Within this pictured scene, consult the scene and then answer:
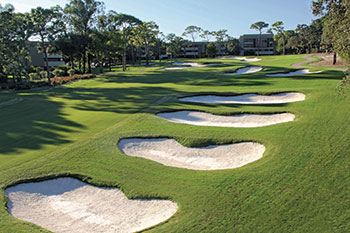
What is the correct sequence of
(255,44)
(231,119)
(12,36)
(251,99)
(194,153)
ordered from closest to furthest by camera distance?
(194,153)
(231,119)
(251,99)
(12,36)
(255,44)

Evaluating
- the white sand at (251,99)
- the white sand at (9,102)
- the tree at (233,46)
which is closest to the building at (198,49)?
the tree at (233,46)

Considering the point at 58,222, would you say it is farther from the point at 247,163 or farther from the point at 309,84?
the point at 309,84

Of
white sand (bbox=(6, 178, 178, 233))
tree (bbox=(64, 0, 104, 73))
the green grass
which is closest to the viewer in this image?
the green grass

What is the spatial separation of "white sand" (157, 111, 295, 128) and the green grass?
0.81 m

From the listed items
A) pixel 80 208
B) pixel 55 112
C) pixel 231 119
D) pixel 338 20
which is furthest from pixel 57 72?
pixel 338 20

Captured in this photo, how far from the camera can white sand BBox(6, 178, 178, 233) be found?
27.3 ft

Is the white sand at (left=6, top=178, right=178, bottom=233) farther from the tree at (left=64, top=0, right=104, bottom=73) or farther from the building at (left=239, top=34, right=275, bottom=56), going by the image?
the building at (left=239, top=34, right=275, bottom=56)

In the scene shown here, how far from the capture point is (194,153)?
44.7ft

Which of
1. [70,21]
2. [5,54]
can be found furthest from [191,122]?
[70,21]

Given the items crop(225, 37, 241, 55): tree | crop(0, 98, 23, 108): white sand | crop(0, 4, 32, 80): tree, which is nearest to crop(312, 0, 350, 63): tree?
crop(0, 98, 23, 108): white sand

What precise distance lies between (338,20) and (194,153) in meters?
8.33

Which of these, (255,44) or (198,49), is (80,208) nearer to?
(198,49)

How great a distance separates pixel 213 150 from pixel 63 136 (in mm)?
8623

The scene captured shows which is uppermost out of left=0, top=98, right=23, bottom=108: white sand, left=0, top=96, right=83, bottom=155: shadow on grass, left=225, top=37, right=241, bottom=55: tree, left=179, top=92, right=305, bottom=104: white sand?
left=225, top=37, right=241, bottom=55: tree
